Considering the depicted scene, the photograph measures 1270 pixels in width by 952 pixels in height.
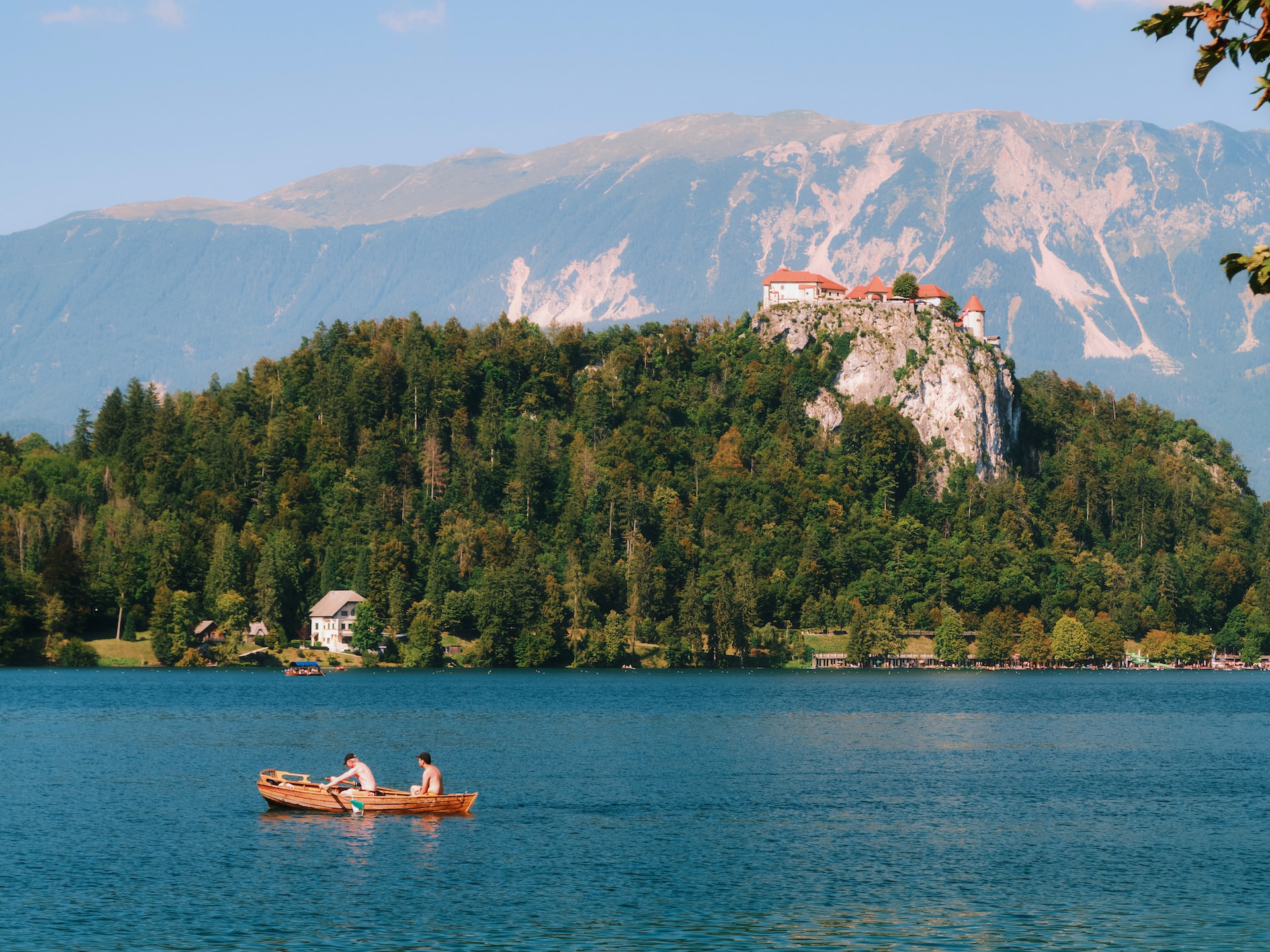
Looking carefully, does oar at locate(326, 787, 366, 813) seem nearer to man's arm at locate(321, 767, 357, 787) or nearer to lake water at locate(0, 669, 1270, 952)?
man's arm at locate(321, 767, 357, 787)

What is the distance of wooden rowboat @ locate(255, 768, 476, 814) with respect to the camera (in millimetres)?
67438

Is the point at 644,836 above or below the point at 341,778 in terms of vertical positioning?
below

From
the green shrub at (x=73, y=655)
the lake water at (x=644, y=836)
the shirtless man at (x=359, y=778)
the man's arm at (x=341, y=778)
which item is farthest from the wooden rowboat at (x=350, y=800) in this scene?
the green shrub at (x=73, y=655)

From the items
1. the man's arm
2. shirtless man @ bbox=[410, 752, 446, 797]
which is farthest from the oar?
shirtless man @ bbox=[410, 752, 446, 797]

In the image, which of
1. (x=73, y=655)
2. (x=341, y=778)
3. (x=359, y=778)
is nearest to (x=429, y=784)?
(x=359, y=778)

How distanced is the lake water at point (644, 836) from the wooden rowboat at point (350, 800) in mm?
695

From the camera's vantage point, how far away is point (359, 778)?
2712 inches

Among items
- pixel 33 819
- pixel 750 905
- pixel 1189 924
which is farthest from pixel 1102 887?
pixel 33 819

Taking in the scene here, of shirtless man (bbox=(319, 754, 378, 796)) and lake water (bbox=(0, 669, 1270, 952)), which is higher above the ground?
shirtless man (bbox=(319, 754, 378, 796))

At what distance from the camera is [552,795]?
245ft

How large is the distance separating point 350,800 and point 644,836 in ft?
46.6

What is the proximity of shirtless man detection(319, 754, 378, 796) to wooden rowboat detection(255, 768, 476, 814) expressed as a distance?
0.11 metres

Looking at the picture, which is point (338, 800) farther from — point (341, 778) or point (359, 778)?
point (359, 778)

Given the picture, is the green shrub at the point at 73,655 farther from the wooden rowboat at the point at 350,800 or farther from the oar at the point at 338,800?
the oar at the point at 338,800
